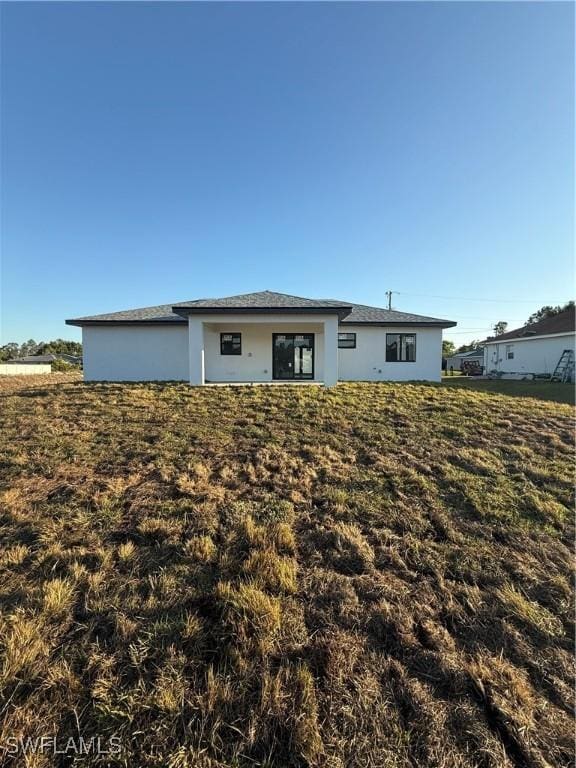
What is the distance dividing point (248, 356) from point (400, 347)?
276 inches

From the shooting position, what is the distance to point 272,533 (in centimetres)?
374

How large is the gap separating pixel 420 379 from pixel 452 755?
15.1 metres

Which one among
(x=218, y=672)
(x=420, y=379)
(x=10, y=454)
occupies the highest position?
(x=420, y=379)

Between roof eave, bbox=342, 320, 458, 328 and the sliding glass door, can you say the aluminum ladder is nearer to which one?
roof eave, bbox=342, 320, 458, 328

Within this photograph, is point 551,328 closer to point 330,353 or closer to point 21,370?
point 330,353

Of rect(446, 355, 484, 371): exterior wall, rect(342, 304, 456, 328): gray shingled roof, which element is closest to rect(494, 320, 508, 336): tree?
rect(446, 355, 484, 371): exterior wall

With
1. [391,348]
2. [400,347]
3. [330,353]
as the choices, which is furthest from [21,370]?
[400,347]

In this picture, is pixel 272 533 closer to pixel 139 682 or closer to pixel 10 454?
pixel 139 682

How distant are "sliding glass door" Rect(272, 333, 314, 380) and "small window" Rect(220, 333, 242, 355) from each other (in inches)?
58.7

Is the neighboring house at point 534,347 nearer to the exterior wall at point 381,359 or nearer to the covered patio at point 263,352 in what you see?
the exterior wall at point 381,359

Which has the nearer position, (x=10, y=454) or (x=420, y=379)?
(x=10, y=454)

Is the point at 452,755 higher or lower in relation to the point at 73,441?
lower

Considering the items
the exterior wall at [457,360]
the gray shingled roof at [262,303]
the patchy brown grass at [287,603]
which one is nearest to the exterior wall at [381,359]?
the gray shingled roof at [262,303]

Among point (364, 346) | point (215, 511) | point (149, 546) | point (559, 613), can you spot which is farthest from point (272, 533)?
point (364, 346)
